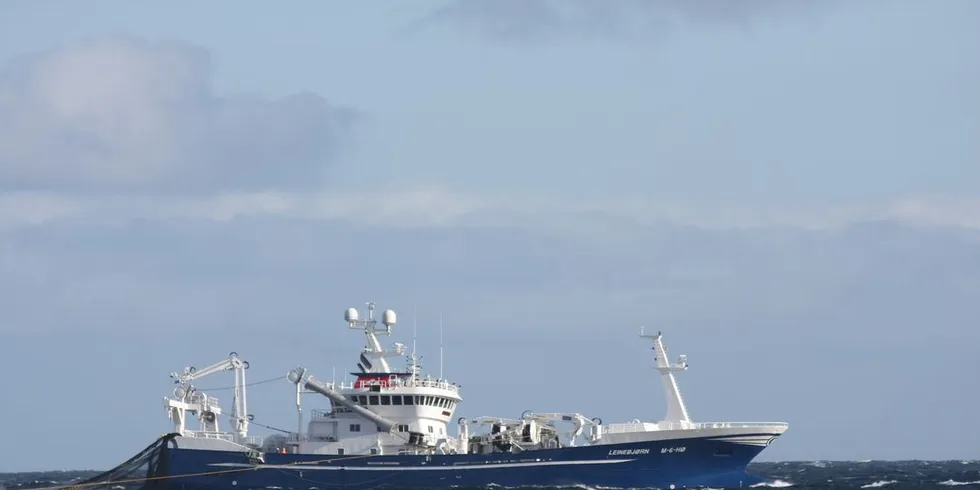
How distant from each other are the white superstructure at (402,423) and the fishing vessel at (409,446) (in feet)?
0.14

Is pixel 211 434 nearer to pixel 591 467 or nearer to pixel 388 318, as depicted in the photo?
pixel 388 318

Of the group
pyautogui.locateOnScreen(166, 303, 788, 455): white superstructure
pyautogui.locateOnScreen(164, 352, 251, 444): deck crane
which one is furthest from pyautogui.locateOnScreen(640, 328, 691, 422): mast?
pyautogui.locateOnScreen(164, 352, 251, 444): deck crane

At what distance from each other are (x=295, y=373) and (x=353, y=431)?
297 centimetres

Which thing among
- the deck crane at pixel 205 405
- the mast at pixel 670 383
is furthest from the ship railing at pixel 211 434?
the mast at pixel 670 383

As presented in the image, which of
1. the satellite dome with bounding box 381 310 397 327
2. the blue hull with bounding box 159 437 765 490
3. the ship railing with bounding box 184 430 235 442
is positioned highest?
the satellite dome with bounding box 381 310 397 327

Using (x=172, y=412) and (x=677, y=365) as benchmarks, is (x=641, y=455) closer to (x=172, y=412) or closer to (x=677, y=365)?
(x=677, y=365)

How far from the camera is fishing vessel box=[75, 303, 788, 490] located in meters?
47.0

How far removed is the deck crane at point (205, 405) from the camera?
51688 millimetres

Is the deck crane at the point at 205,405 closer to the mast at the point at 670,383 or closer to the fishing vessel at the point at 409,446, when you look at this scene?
the fishing vessel at the point at 409,446

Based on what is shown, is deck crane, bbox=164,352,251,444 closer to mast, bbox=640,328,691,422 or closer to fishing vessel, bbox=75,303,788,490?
fishing vessel, bbox=75,303,788,490

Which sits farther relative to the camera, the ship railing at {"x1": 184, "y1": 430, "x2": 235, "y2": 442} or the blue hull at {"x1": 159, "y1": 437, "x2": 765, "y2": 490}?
the ship railing at {"x1": 184, "y1": 430, "x2": 235, "y2": 442}

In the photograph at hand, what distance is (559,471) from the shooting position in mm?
47000

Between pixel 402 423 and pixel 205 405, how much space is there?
7.86 meters

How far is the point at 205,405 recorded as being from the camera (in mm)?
52125
